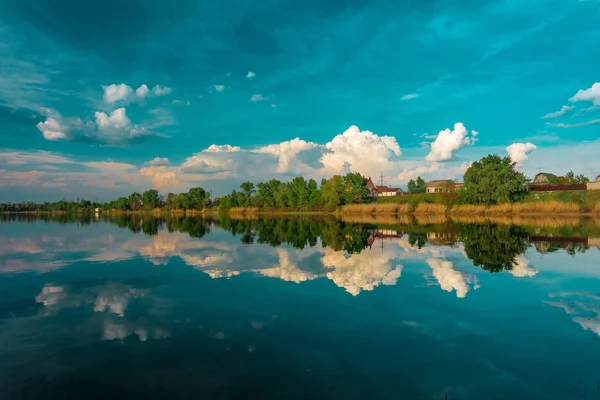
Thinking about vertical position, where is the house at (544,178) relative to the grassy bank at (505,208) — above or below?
above

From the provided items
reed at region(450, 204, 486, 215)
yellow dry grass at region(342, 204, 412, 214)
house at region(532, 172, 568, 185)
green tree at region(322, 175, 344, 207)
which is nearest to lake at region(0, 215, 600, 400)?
reed at region(450, 204, 486, 215)

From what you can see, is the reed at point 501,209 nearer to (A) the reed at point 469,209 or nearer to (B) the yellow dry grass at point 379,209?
(A) the reed at point 469,209

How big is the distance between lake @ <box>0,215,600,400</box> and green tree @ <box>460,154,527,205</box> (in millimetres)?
54011

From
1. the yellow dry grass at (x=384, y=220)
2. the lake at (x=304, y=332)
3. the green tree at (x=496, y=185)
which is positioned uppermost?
the green tree at (x=496, y=185)

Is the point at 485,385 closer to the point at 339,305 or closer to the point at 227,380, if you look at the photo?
the point at 227,380

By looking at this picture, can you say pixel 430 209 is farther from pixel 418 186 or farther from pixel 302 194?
pixel 418 186

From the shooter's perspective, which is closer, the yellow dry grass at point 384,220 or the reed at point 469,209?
the yellow dry grass at point 384,220

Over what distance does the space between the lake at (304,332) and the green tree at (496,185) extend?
54011 mm

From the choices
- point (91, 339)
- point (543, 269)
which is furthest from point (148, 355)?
point (543, 269)

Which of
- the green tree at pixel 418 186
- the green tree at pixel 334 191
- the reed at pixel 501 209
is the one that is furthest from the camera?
the green tree at pixel 418 186

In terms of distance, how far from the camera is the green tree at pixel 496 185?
64562 millimetres

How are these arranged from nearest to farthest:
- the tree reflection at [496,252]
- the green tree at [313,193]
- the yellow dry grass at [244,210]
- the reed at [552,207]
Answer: the tree reflection at [496,252], the reed at [552,207], the green tree at [313,193], the yellow dry grass at [244,210]

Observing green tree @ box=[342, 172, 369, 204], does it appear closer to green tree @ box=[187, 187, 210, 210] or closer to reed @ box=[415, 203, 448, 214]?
reed @ box=[415, 203, 448, 214]

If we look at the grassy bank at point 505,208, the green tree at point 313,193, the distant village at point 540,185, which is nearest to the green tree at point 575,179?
the distant village at point 540,185
